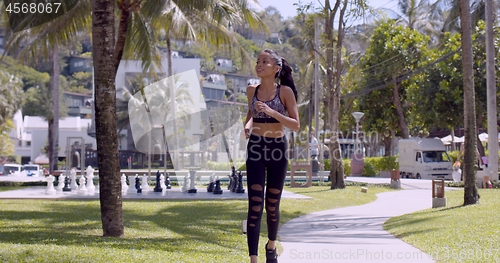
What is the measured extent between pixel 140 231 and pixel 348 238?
347 centimetres

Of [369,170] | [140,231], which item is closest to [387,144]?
[369,170]

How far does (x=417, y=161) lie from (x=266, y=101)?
30317mm

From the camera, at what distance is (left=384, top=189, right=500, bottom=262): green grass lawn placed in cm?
802

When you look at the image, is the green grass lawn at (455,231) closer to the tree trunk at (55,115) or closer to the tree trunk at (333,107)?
the tree trunk at (333,107)

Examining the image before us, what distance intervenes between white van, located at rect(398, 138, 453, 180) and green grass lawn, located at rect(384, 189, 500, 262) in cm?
1903

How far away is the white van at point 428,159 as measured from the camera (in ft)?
111

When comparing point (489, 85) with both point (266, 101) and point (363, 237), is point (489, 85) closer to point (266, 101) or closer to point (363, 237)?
point (363, 237)

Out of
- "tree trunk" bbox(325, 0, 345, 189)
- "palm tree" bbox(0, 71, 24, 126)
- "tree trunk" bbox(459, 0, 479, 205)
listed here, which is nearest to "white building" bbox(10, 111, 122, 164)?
"palm tree" bbox(0, 71, 24, 126)

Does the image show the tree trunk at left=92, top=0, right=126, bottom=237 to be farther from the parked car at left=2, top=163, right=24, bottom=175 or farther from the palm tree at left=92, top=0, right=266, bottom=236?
the parked car at left=2, top=163, right=24, bottom=175

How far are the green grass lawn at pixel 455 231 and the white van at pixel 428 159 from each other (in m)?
19.0

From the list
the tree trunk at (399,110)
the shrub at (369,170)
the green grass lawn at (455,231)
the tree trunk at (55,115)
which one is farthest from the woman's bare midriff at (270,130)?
the shrub at (369,170)

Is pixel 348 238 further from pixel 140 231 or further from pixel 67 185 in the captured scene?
pixel 67 185

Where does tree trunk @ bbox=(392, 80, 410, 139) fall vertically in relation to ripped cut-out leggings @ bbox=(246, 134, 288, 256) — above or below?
above

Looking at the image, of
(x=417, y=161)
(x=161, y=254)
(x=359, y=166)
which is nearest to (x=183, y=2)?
(x=161, y=254)
